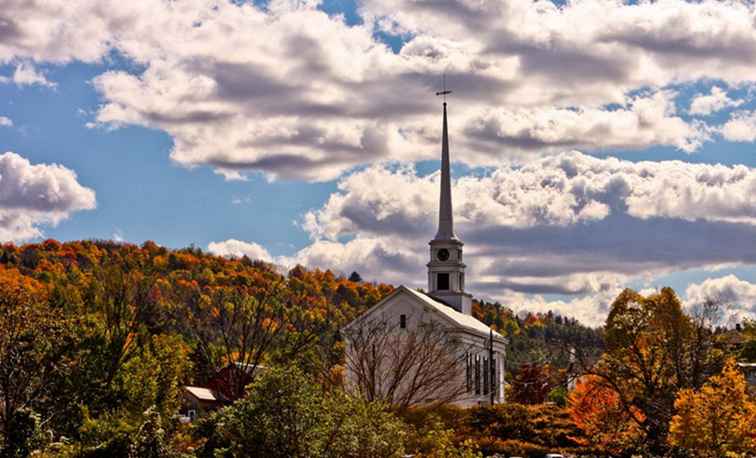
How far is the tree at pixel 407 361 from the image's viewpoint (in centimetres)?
5100

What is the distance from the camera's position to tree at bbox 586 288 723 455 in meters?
40.0

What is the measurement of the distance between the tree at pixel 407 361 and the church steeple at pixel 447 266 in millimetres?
10180

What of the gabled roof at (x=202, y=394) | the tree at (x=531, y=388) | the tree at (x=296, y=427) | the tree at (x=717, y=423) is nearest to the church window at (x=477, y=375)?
the tree at (x=531, y=388)

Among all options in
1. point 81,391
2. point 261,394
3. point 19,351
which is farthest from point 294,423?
point 81,391

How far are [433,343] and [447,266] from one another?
755 inches

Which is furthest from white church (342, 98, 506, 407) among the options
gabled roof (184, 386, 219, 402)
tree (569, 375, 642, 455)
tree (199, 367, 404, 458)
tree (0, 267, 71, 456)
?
tree (199, 367, 404, 458)

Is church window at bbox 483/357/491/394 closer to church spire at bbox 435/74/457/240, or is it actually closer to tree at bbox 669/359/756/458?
church spire at bbox 435/74/457/240

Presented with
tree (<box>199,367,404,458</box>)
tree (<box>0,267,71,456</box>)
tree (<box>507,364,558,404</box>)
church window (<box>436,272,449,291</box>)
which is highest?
church window (<box>436,272,449,291</box>)

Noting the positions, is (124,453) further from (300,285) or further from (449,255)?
(300,285)

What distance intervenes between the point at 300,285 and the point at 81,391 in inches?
4385

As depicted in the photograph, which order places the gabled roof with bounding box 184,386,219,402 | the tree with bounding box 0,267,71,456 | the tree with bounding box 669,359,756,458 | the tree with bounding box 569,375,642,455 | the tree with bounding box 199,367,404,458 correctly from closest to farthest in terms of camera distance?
the tree with bounding box 199,367,404,458 < the tree with bounding box 669,359,756,458 < the tree with bounding box 0,267,71,456 < the tree with bounding box 569,375,642,455 < the gabled roof with bounding box 184,386,219,402

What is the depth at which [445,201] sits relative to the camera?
3019 inches

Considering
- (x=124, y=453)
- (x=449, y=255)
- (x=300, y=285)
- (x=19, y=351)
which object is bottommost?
(x=124, y=453)

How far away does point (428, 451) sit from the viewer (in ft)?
91.7
